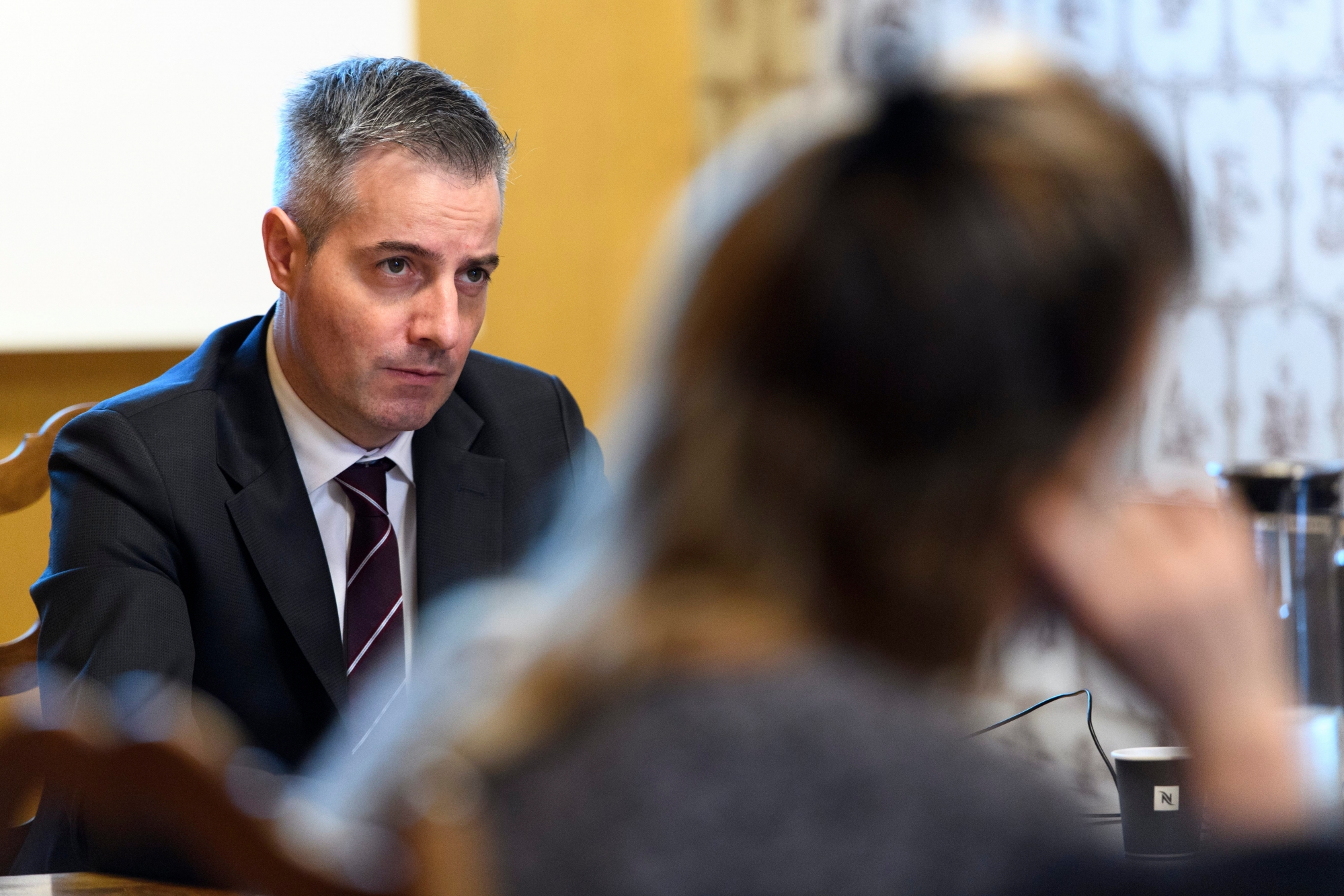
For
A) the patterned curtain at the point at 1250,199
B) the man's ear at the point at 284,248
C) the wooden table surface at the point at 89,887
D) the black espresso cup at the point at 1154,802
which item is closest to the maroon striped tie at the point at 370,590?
the man's ear at the point at 284,248

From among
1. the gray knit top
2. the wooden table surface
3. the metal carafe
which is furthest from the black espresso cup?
the wooden table surface

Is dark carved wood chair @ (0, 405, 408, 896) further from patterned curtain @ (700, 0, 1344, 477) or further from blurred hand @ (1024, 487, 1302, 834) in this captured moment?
patterned curtain @ (700, 0, 1344, 477)

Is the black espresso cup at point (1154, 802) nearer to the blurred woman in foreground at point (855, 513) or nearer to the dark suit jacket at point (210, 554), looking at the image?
the blurred woman in foreground at point (855, 513)

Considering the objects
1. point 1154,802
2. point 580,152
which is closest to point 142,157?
point 580,152

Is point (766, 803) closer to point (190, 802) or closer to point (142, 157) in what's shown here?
point (190, 802)

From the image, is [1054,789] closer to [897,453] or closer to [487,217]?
[897,453]

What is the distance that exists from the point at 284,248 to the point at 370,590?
0.40m

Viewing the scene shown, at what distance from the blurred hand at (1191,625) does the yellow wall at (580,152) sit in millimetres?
2215

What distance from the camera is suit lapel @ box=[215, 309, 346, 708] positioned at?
147cm

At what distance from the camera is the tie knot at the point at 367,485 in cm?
158

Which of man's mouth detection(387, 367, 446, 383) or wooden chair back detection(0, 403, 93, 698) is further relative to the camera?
wooden chair back detection(0, 403, 93, 698)

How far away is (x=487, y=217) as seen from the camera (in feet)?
5.16

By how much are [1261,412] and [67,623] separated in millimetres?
1705

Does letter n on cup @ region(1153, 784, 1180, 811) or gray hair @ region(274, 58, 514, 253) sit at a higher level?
gray hair @ region(274, 58, 514, 253)
